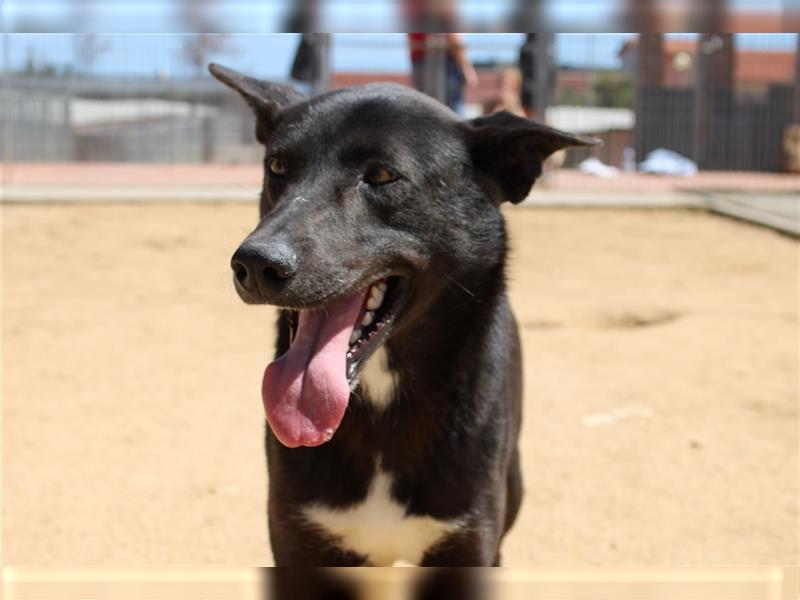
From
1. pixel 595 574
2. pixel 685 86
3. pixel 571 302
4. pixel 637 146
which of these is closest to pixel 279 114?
pixel 595 574

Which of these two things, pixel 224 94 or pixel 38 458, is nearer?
pixel 38 458

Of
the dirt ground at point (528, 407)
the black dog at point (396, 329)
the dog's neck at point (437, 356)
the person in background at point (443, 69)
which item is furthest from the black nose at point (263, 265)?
the person in background at point (443, 69)

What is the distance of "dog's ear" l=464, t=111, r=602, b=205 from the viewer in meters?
2.72

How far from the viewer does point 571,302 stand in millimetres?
7094

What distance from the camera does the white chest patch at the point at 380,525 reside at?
8.72 feet

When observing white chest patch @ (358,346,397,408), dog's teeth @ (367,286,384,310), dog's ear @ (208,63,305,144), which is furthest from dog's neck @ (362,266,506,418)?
dog's ear @ (208,63,305,144)

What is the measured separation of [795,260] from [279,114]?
6.61 metres

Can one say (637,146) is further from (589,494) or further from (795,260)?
(589,494)

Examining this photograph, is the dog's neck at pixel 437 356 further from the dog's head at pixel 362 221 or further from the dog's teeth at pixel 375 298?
the dog's teeth at pixel 375 298

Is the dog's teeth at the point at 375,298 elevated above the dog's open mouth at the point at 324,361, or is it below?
above

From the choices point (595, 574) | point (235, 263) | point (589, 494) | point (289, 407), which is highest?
point (235, 263)

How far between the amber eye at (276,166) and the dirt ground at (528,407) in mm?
748

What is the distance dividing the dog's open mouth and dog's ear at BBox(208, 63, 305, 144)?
68 cm

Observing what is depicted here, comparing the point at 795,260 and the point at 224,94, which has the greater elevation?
the point at 224,94
